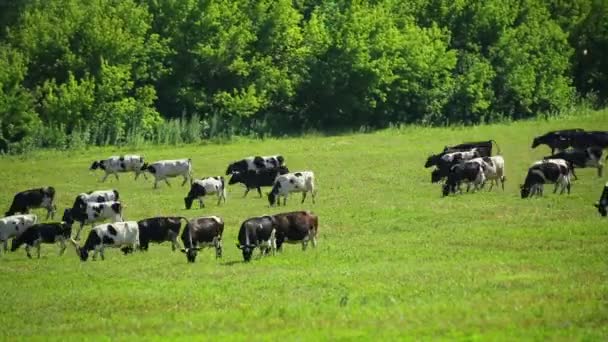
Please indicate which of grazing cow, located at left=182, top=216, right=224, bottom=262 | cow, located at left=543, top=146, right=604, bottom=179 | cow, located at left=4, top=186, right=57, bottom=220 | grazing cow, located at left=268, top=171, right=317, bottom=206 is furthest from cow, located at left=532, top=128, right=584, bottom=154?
grazing cow, located at left=182, top=216, right=224, bottom=262

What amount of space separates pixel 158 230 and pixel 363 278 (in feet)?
31.2

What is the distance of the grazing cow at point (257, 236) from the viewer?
101 ft

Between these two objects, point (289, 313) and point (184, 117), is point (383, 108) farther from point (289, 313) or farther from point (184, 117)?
point (289, 313)

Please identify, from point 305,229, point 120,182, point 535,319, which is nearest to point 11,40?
point 120,182

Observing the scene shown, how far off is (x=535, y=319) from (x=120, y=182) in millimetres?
33846

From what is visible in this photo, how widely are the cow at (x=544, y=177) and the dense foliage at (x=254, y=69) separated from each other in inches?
1420

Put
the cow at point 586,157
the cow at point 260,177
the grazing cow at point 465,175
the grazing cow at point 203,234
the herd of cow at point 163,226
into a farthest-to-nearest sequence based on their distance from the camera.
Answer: the cow at point 260,177 → the cow at point 586,157 → the grazing cow at point 465,175 → the grazing cow at point 203,234 → the herd of cow at point 163,226

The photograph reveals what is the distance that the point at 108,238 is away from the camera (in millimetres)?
33938

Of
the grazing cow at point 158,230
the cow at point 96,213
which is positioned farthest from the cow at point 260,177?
the grazing cow at point 158,230

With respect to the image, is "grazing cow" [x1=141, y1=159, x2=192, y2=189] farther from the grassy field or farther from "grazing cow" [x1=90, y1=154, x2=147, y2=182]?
the grassy field

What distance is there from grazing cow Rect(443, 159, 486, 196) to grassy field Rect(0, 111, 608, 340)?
527 mm

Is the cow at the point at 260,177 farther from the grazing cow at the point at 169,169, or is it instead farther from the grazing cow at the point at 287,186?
the grazing cow at the point at 169,169

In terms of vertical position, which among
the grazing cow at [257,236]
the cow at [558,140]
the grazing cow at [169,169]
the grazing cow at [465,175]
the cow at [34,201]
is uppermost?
the cow at [558,140]

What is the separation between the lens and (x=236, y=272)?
29062 millimetres
